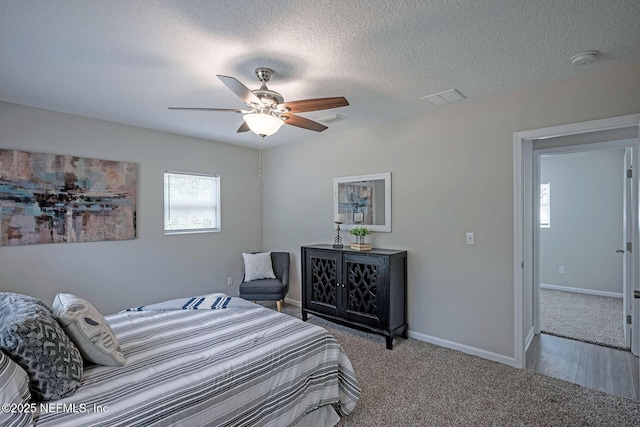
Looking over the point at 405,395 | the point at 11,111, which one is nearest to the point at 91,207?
the point at 11,111

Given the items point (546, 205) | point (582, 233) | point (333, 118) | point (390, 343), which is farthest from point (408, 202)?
point (582, 233)

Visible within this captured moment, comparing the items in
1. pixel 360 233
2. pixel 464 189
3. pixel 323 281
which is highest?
pixel 464 189

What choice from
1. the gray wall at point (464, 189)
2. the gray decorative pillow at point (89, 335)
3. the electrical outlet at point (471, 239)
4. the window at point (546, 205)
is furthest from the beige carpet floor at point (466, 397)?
the window at point (546, 205)

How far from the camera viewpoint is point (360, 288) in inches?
139

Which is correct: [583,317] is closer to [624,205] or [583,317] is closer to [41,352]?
[624,205]

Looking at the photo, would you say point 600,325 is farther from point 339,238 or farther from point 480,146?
point 339,238

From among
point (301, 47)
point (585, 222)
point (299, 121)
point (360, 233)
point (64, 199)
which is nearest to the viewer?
point (301, 47)

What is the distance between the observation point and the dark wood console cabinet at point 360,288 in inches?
131

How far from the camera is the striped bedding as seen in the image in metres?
1.37

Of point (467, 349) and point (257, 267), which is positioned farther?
point (257, 267)

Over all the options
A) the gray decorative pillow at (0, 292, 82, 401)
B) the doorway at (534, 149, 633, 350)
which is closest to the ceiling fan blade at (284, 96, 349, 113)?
the gray decorative pillow at (0, 292, 82, 401)

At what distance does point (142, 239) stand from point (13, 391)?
298cm

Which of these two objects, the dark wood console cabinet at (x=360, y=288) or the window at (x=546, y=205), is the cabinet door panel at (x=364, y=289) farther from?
the window at (x=546, y=205)

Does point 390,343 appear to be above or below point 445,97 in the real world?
below
